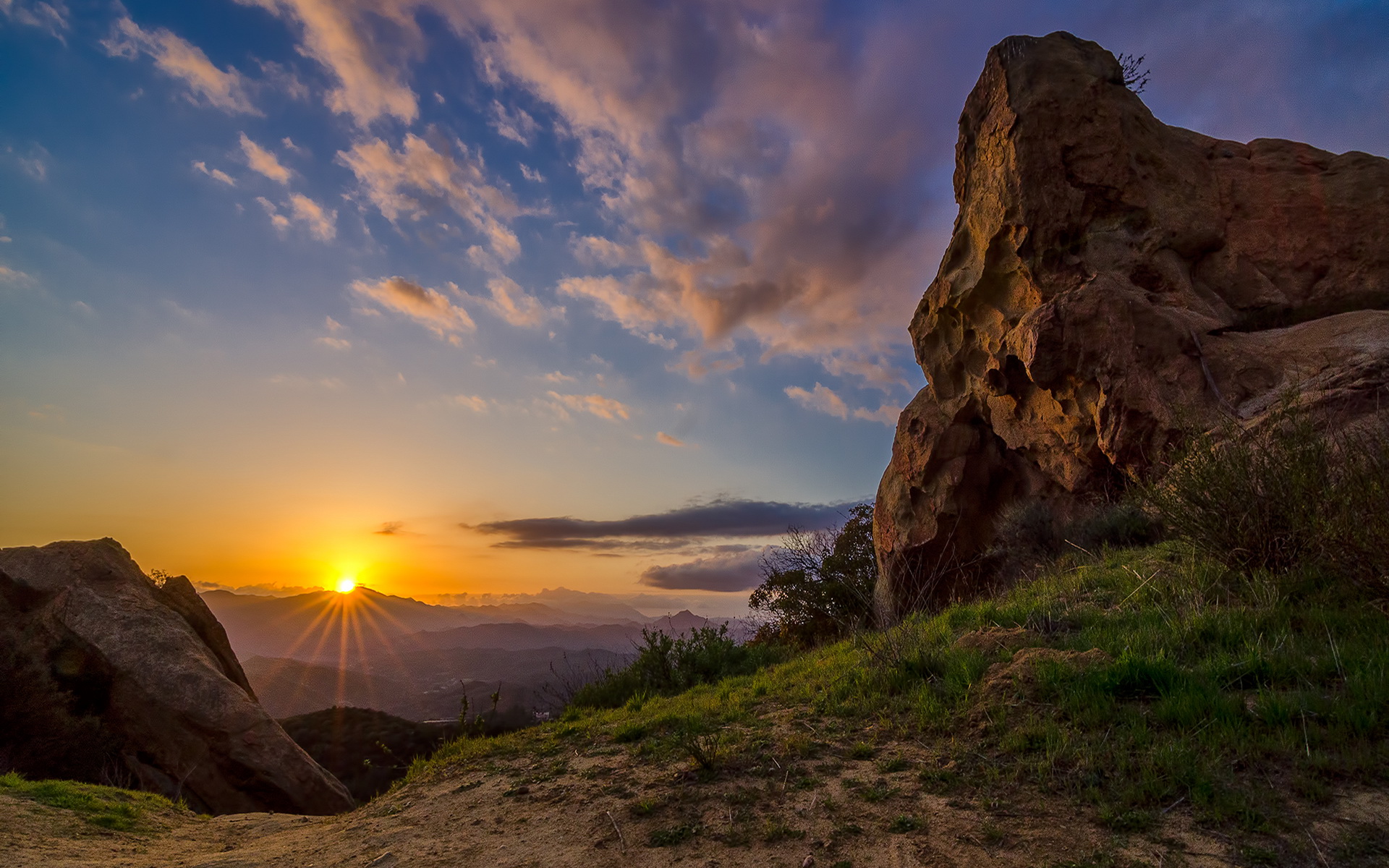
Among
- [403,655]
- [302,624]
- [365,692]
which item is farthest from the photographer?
[302,624]

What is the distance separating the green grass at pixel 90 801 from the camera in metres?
5.51

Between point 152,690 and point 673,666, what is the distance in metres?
10.1

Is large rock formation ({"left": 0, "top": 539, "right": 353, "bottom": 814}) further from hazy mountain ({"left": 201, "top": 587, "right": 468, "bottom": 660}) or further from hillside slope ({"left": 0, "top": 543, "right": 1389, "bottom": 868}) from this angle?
hazy mountain ({"left": 201, "top": 587, "right": 468, "bottom": 660})

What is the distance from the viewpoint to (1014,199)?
15172 millimetres

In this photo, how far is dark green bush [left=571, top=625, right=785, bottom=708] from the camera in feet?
35.6

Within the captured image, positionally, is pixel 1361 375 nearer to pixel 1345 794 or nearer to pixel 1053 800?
pixel 1345 794

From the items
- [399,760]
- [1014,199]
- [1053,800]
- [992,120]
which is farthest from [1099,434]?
[399,760]

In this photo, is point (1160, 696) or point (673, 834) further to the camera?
point (1160, 696)

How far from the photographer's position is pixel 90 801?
5801 mm

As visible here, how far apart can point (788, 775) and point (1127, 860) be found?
2.15m

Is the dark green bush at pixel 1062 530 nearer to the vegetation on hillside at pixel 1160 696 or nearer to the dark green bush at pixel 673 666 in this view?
the vegetation on hillside at pixel 1160 696

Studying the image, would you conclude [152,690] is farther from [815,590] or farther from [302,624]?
[302,624]

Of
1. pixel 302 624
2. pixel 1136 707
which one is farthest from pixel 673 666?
pixel 302 624

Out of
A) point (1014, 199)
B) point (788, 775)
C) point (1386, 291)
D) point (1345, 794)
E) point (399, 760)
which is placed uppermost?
point (1014, 199)
